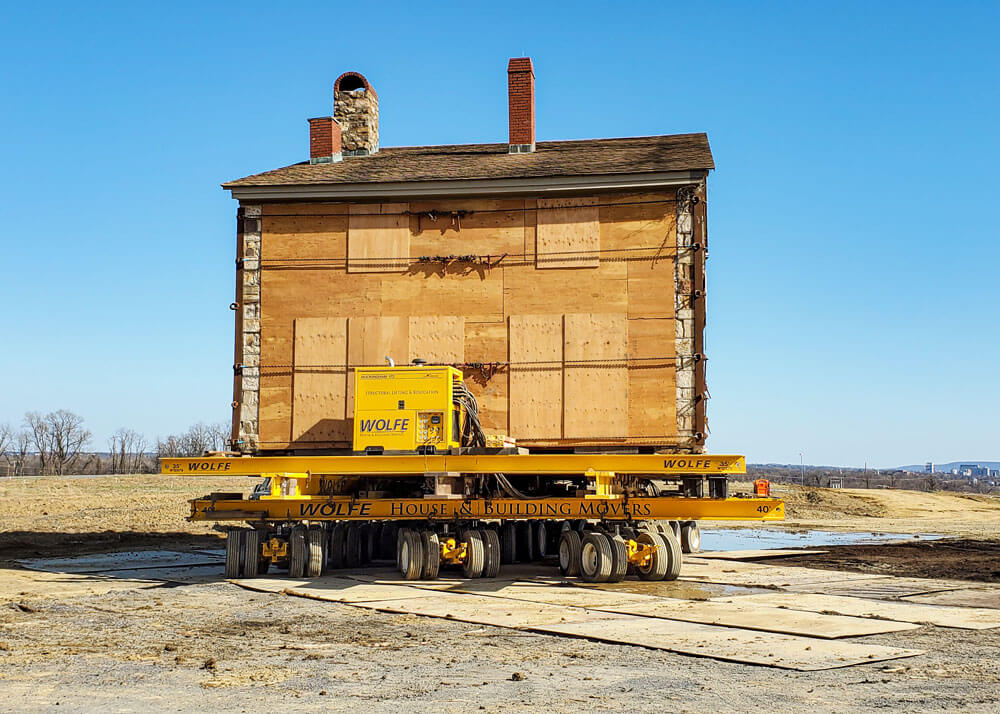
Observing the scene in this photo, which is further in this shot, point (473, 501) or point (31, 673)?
point (473, 501)

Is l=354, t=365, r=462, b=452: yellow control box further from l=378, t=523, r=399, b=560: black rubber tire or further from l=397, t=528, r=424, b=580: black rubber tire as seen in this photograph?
l=378, t=523, r=399, b=560: black rubber tire

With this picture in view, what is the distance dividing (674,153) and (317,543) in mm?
8320

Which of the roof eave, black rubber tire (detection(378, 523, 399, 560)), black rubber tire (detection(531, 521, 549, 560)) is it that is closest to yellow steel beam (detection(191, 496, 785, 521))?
black rubber tire (detection(378, 523, 399, 560))

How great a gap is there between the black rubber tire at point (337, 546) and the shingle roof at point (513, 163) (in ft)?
18.6

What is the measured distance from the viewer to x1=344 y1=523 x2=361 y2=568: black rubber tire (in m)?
17.9

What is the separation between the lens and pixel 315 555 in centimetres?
1659

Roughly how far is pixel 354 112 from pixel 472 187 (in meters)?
4.41

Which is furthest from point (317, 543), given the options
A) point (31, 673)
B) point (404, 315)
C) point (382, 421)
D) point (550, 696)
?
point (550, 696)

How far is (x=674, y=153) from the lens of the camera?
17.1 metres

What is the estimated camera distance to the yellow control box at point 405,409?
51.0 feet

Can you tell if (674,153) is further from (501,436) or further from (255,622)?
(255,622)

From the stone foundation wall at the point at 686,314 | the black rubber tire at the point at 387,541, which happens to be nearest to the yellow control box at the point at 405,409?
the stone foundation wall at the point at 686,314

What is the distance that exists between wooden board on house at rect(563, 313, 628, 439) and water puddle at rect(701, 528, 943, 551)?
30.8 feet

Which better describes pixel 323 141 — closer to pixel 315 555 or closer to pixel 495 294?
pixel 495 294
